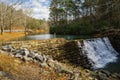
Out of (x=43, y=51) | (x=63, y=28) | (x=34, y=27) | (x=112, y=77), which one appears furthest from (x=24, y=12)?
(x=112, y=77)

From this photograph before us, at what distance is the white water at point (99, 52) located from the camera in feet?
74.6

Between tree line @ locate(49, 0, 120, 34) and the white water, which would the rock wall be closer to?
the white water

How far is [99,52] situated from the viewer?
26.7 meters

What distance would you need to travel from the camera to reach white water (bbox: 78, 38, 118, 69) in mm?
22744

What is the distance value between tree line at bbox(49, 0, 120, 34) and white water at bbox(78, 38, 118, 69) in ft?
43.3

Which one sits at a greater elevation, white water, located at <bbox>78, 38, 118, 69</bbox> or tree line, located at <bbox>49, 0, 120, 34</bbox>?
tree line, located at <bbox>49, 0, 120, 34</bbox>

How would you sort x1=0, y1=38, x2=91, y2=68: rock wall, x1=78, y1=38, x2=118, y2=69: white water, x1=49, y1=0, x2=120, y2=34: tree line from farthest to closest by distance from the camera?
x1=49, y1=0, x2=120, y2=34: tree line, x1=78, y1=38, x2=118, y2=69: white water, x1=0, y1=38, x2=91, y2=68: rock wall

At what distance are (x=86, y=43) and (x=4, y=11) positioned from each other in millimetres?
25358

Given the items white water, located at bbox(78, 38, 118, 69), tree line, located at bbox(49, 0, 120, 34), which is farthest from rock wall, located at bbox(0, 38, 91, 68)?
tree line, located at bbox(49, 0, 120, 34)

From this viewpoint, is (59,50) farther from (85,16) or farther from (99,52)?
(85,16)

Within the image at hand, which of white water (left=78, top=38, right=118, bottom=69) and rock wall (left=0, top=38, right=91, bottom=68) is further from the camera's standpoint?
white water (left=78, top=38, right=118, bottom=69)

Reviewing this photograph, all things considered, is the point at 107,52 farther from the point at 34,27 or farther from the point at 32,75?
the point at 34,27

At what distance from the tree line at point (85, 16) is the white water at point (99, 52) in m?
13.2

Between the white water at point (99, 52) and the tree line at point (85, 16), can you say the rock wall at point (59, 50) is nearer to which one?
the white water at point (99, 52)
